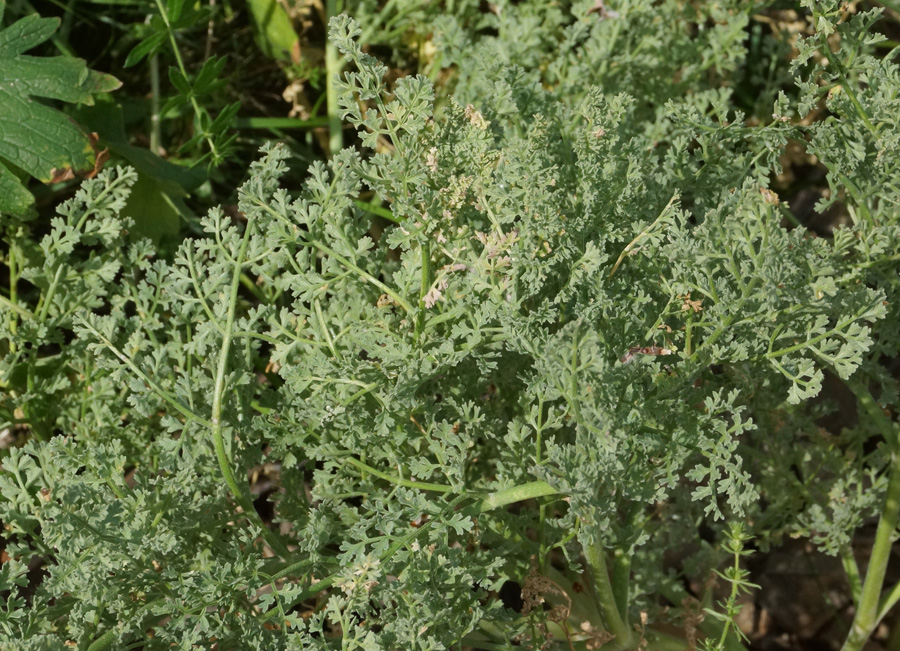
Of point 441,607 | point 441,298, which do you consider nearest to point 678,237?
point 441,298

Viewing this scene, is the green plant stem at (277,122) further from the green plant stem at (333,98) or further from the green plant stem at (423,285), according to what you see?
the green plant stem at (423,285)

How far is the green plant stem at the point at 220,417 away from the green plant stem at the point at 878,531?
97 cm

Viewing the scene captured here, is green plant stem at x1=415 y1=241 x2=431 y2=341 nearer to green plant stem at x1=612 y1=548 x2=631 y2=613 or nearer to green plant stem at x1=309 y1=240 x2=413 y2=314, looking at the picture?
green plant stem at x1=309 y1=240 x2=413 y2=314

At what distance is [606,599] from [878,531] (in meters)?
0.54

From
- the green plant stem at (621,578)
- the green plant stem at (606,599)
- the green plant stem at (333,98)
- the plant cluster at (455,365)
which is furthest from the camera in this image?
the green plant stem at (333,98)

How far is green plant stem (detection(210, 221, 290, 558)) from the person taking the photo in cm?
132

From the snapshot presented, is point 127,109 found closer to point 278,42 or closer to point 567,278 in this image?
point 278,42

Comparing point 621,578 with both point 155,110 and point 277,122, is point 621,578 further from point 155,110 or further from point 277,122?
point 155,110

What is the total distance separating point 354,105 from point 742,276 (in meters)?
0.58

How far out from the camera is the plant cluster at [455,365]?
124cm

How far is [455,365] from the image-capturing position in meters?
1.39

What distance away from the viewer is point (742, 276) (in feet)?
3.97

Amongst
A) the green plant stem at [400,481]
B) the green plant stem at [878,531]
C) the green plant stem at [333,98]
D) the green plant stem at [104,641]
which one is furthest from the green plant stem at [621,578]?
the green plant stem at [333,98]

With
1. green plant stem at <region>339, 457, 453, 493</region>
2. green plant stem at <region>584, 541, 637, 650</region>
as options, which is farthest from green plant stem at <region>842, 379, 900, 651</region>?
green plant stem at <region>339, 457, 453, 493</region>
